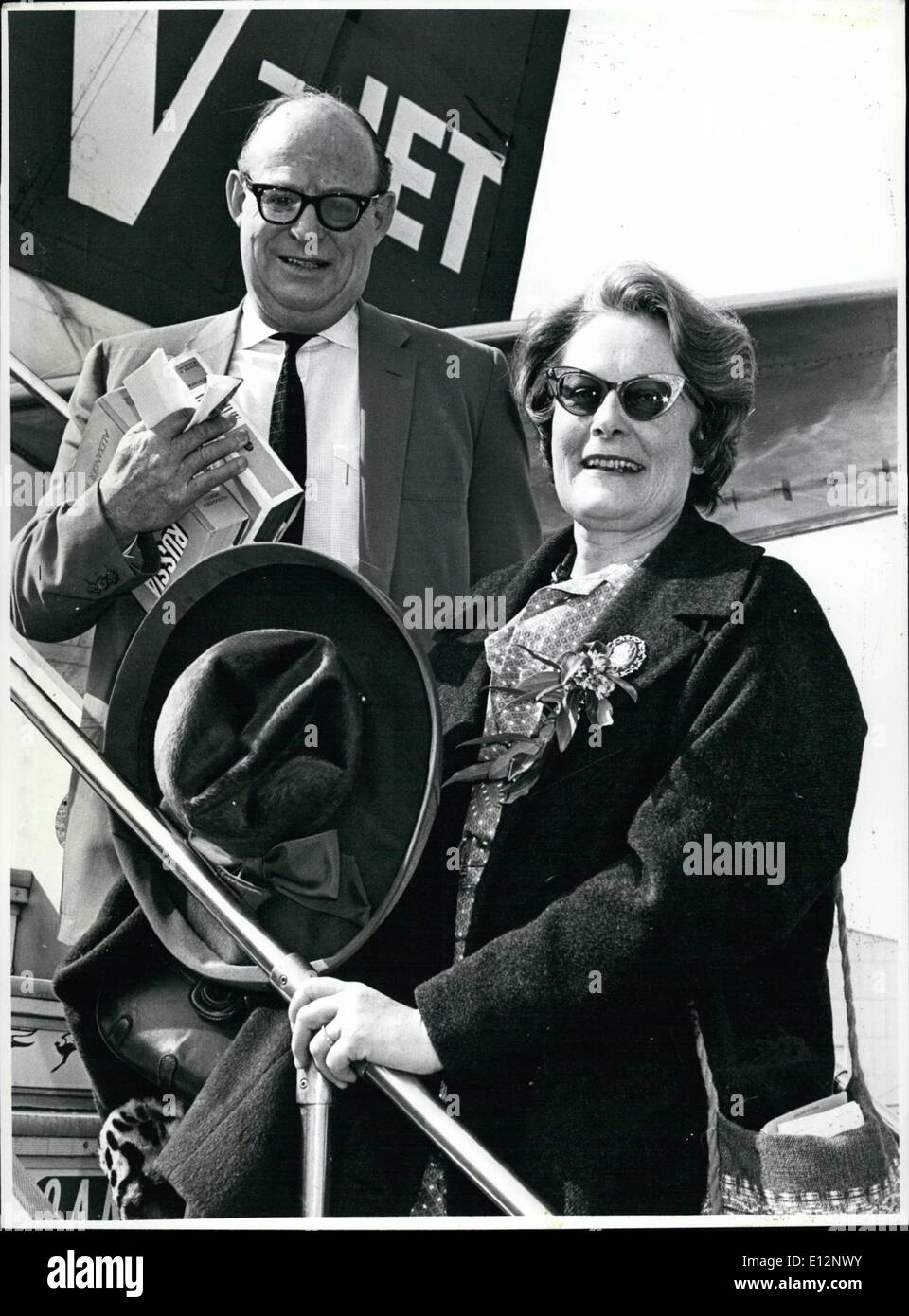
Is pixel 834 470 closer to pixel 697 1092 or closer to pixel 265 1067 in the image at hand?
pixel 697 1092

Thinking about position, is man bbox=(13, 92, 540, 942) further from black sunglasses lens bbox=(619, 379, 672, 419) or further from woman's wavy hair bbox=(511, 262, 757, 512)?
black sunglasses lens bbox=(619, 379, 672, 419)

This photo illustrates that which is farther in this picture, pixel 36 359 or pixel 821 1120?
pixel 36 359

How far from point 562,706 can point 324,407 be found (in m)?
1.04

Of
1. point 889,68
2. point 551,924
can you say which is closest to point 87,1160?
point 551,924

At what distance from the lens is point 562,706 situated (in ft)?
13.8

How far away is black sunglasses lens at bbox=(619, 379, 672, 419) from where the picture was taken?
4.27m

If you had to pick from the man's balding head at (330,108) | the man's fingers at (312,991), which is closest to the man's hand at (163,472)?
the man's balding head at (330,108)

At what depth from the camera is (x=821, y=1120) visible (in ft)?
13.4

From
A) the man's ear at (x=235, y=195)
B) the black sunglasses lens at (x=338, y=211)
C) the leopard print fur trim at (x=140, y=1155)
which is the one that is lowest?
the leopard print fur trim at (x=140, y=1155)

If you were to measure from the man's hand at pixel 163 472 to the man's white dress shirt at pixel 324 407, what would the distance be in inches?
5.2

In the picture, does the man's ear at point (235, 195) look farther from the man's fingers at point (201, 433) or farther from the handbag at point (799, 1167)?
the handbag at point (799, 1167)

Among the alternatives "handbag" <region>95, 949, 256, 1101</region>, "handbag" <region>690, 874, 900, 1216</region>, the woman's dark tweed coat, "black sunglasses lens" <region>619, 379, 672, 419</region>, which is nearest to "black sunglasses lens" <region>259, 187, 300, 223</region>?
"black sunglasses lens" <region>619, 379, 672, 419</region>

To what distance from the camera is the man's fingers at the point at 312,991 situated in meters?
4.11

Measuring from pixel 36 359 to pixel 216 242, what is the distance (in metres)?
0.57
